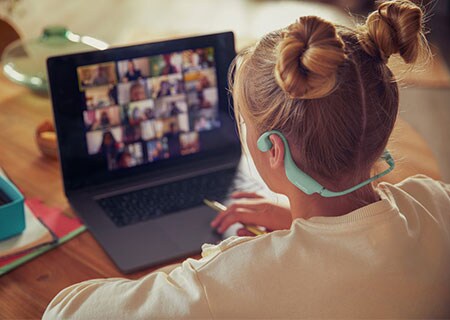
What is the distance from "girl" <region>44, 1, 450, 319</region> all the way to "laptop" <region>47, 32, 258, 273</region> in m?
0.34

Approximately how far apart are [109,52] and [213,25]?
3426 mm

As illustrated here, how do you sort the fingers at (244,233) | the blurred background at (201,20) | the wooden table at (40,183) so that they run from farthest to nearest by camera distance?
the blurred background at (201,20), the fingers at (244,233), the wooden table at (40,183)

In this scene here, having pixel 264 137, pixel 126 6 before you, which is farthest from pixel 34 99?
pixel 126 6

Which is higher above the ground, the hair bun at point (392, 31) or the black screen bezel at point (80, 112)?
the hair bun at point (392, 31)

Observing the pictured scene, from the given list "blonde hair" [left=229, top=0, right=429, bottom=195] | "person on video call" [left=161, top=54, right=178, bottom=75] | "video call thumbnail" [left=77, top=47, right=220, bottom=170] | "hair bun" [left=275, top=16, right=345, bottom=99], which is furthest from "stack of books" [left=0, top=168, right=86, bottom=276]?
"hair bun" [left=275, top=16, right=345, bottom=99]

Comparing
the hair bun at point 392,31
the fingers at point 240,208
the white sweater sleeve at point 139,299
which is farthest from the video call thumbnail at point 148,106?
the hair bun at point 392,31

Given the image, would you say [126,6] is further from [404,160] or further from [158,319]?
[158,319]

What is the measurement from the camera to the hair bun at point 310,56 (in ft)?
2.55

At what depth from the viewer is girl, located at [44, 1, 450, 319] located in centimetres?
83

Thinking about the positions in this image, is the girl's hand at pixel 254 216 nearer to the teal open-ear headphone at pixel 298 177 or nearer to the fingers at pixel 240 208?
the fingers at pixel 240 208

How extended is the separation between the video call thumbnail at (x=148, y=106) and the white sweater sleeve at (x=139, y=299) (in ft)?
1.52

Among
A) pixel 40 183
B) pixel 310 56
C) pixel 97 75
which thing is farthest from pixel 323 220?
pixel 40 183

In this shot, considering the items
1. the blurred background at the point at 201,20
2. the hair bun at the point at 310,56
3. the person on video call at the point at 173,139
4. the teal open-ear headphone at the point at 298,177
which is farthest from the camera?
the blurred background at the point at 201,20

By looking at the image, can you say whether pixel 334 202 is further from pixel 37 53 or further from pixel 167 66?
pixel 37 53
